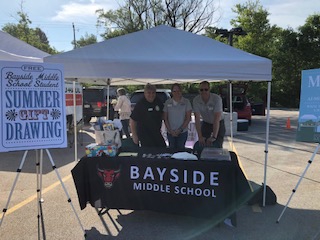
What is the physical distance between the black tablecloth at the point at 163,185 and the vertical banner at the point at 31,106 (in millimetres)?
814

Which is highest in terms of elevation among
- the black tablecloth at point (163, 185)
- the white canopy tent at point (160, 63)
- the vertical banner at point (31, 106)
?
the white canopy tent at point (160, 63)

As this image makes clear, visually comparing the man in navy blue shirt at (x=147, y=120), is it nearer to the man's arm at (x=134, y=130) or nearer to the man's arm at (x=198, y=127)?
the man's arm at (x=134, y=130)

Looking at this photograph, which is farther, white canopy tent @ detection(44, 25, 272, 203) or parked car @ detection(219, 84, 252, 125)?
parked car @ detection(219, 84, 252, 125)

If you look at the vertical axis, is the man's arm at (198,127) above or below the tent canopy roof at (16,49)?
below

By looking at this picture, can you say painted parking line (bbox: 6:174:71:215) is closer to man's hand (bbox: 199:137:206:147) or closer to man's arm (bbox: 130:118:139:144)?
man's arm (bbox: 130:118:139:144)

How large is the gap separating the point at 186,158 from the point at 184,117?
130cm

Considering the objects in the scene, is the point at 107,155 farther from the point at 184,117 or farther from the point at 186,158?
the point at 184,117

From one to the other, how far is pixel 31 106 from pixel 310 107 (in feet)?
11.6

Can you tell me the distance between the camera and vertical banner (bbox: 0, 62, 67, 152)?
348 cm

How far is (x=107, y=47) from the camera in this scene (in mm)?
4523

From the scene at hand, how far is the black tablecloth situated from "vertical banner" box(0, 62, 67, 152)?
81 centimetres

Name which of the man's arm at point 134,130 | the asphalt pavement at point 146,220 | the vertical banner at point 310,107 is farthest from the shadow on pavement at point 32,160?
the vertical banner at point 310,107

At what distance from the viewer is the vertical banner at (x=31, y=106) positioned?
348 cm

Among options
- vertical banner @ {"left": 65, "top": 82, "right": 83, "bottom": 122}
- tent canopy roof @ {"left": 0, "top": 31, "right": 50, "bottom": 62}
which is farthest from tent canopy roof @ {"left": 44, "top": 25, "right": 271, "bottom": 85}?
vertical banner @ {"left": 65, "top": 82, "right": 83, "bottom": 122}
